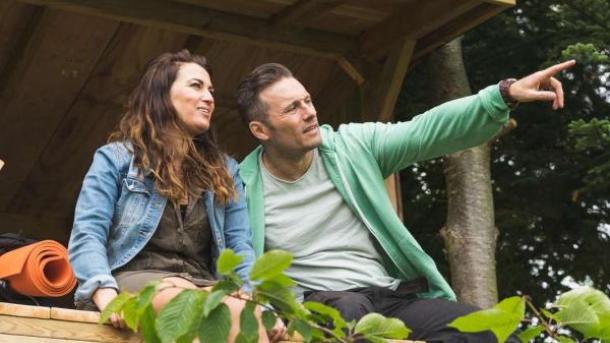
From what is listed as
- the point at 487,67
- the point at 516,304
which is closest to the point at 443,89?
the point at 487,67

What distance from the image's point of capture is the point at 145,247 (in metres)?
4.29

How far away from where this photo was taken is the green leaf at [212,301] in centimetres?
247

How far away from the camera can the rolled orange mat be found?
4828 millimetres

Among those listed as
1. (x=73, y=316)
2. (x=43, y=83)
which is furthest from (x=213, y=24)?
(x=73, y=316)

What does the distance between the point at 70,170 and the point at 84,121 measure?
0.37 meters

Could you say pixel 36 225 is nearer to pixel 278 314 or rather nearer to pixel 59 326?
pixel 59 326

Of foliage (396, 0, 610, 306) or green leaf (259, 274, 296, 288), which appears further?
foliage (396, 0, 610, 306)

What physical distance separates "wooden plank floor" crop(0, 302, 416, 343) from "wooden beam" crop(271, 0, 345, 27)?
2.55 meters

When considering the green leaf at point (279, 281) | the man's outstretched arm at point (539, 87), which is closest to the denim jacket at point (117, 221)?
the man's outstretched arm at point (539, 87)

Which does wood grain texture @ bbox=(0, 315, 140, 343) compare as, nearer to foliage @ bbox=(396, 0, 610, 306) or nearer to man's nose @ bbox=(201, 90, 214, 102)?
man's nose @ bbox=(201, 90, 214, 102)

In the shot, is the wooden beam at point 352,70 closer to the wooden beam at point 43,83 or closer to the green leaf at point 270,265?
the wooden beam at point 43,83

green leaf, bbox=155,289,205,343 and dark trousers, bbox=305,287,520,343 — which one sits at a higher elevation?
dark trousers, bbox=305,287,520,343

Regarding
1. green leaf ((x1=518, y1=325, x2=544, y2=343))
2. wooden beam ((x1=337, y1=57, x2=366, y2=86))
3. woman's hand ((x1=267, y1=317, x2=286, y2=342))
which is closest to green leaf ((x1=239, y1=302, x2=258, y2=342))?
green leaf ((x1=518, y1=325, x2=544, y2=343))

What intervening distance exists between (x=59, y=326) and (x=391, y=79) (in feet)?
9.54
